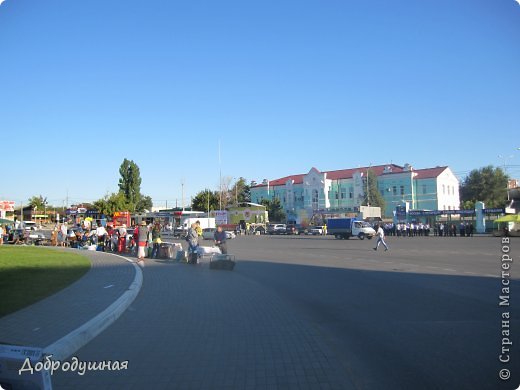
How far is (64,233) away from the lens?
34.2 meters

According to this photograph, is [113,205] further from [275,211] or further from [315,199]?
[315,199]

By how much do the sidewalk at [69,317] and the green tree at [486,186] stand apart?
81883 millimetres

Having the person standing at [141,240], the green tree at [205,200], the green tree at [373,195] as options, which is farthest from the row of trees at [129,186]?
the person standing at [141,240]

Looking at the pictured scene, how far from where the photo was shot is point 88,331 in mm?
6969

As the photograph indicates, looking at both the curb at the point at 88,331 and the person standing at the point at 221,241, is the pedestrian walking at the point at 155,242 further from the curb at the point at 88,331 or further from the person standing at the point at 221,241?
the curb at the point at 88,331

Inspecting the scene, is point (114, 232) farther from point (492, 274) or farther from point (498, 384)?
point (498, 384)

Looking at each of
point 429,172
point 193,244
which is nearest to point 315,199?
point 429,172

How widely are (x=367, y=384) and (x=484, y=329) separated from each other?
327 centimetres

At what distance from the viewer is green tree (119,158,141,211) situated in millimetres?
91375

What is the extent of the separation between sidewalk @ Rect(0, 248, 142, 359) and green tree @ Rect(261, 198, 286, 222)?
82.2m

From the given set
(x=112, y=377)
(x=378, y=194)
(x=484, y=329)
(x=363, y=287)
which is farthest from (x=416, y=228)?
(x=112, y=377)

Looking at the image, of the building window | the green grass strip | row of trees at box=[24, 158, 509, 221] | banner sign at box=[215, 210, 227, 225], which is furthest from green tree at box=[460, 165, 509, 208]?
the green grass strip

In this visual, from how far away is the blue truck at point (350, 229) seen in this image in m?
49.5

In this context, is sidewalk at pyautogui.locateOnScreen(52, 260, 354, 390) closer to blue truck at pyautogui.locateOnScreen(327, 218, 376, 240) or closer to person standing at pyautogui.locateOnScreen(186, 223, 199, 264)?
person standing at pyautogui.locateOnScreen(186, 223, 199, 264)
